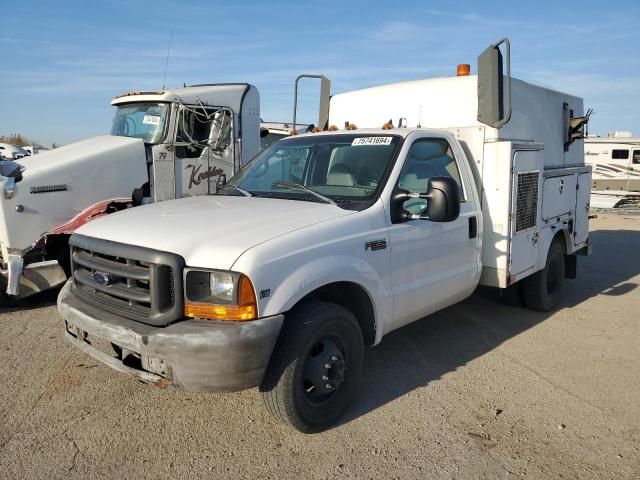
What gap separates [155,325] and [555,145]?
521 cm

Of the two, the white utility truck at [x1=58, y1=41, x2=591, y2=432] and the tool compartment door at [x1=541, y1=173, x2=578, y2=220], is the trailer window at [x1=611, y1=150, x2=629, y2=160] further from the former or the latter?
the white utility truck at [x1=58, y1=41, x2=591, y2=432]

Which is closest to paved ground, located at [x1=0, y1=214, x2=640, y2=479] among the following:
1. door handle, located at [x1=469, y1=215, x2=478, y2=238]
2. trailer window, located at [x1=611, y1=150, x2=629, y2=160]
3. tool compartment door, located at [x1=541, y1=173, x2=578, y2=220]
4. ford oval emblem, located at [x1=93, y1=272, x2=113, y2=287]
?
ford oval emblem, located at [x1=93, y1=272, x2=113, y2=287]

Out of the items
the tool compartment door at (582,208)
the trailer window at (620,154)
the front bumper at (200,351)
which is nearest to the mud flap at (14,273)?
the front bumper at (200,351)

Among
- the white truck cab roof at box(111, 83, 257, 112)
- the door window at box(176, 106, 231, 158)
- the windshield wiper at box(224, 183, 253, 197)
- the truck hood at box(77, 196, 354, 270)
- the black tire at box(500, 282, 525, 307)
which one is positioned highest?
the white truck cab roof at box(111, 83, 257, 112)

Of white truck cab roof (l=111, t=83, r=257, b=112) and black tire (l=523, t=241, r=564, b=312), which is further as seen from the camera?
white truck cab roof (l=111, t=83, r=257, b=112)

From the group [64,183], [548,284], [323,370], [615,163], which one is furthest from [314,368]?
[615,163]

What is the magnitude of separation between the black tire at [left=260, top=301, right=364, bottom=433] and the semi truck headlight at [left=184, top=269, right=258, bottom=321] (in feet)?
1.17

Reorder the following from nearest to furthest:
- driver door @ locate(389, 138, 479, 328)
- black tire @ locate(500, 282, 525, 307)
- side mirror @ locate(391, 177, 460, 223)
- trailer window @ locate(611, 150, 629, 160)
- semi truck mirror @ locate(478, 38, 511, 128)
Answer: side mirror @ locate(391, 177, 460, 223)
driver door @ locate(389, 138, 479, 328)
semi truck mirror @ locate(478, 38, 511, 128)
black tire @ locate(500, 282, 525, 307)
trailer window @ locate(611, 150, 629, 160)

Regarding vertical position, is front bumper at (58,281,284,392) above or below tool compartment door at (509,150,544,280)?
below

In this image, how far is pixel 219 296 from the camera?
9.85ft

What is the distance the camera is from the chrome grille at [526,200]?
513cm

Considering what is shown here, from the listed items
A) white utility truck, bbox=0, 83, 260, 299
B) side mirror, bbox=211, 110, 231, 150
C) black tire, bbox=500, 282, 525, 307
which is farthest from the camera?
side mirror, bbox=211, 110, 231, 150

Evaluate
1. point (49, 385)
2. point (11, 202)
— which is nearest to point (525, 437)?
point (49, 385)

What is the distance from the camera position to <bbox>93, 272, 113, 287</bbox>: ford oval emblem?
334 cm
